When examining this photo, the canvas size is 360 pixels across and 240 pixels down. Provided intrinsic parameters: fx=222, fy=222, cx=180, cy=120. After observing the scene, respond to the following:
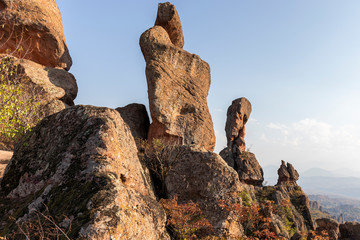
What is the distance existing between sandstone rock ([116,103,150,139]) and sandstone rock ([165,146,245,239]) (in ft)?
64.1

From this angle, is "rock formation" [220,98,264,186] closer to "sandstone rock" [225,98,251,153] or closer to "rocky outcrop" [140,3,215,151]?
"sandstone rock" [225,98,251,153]

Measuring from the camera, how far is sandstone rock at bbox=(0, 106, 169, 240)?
515 cm

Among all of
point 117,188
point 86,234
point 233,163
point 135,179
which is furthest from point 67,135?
point 233,163

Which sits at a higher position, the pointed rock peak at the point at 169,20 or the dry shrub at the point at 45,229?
the pointed rock peak at the point at 169,20

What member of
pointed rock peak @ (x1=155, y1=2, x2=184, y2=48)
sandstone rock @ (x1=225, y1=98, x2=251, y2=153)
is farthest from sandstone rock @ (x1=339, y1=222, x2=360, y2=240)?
pointed rock peak @ (x1=155, y1=2, x2=184, y2=48)

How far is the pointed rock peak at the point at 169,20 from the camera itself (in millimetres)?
38156

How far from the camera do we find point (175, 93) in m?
31.6

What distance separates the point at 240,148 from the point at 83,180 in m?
52.7

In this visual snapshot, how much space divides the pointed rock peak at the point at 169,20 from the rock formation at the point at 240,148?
25.0 meters

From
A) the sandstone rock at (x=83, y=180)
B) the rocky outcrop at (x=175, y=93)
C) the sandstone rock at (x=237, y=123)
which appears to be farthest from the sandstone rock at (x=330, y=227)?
the sandstone rock at (x=237, y=123)

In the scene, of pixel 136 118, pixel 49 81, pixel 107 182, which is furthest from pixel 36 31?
pixel 107 182

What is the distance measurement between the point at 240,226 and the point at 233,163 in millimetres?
43792

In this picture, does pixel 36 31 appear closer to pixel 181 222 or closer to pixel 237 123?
pixel 181 222

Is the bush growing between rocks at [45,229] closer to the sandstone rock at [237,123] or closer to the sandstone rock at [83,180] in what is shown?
the sandstone rock at [83,180]
